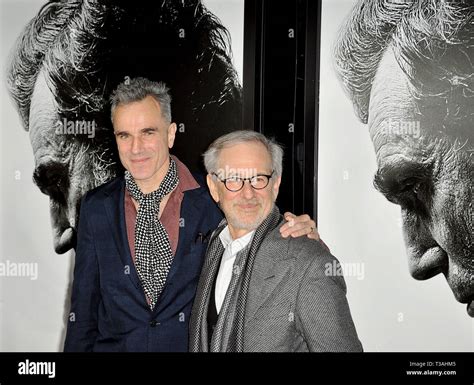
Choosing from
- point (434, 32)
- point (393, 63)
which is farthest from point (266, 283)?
point (434, 32)

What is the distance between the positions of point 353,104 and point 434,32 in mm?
479

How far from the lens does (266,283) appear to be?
237 centimetres

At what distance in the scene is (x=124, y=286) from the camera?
2.72 metres

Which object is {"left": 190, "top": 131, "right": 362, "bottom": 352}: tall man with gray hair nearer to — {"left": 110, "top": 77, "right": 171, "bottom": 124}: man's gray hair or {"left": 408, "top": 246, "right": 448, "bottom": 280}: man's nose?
{"left": 110, "top": 77, "right": 171, "bottom": 124}: man's gray hair

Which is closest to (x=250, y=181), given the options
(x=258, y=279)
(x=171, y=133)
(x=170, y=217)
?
(x=258, y=279)

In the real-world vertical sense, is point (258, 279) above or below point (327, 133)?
Result: below

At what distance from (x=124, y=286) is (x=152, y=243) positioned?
210 millimetres

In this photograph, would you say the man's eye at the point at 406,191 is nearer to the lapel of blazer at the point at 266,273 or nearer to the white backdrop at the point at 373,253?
the white backdrop at the point at 373,253

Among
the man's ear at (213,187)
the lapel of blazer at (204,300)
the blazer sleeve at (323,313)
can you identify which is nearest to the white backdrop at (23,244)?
the lapel of blazer at (204,300)

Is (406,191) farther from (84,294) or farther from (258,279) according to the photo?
(84,294)

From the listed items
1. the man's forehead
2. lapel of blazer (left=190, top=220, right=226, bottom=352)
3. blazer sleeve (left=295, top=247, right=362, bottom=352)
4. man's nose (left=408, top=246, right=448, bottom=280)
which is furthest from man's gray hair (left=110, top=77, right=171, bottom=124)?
man's nose (left=408, top=246, right=448, bottom=280)

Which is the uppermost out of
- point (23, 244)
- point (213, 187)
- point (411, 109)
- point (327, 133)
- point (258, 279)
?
point (411, 109)

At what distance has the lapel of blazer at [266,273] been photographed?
92.1 inches

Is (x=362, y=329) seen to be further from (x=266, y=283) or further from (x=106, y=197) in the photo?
(x=106, y=197)
